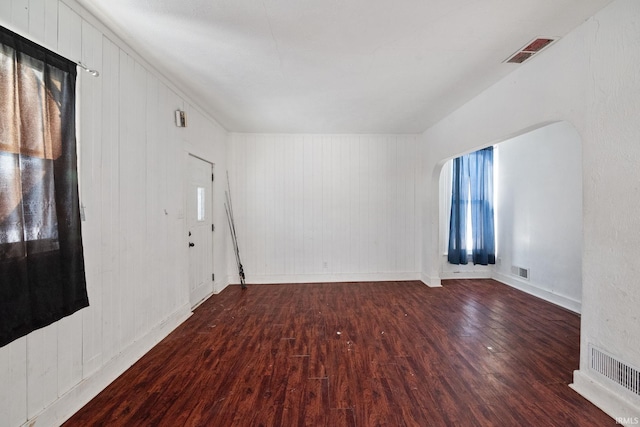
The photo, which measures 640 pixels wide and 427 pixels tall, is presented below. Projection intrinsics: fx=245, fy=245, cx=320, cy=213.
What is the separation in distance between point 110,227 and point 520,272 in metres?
5.74

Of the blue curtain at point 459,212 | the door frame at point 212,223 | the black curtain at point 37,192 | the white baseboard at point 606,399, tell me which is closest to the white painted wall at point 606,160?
the white baseboard at point 606,399

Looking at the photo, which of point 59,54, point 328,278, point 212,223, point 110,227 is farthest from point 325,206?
point 59,54

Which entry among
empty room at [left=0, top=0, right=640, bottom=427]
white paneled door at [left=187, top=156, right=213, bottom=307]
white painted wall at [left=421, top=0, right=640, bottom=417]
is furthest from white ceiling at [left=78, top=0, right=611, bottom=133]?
white paneled door at [left=187, top=156, right=213, bottom=307]

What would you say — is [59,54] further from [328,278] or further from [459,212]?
[459,212]

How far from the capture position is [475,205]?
4.73m

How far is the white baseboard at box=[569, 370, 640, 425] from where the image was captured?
60.2 inches

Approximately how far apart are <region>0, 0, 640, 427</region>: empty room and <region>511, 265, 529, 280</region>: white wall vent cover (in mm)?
278

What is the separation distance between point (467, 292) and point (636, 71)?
11.2 feet

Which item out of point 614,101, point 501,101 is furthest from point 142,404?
point 501,101

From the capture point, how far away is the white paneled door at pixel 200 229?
3.37 metres

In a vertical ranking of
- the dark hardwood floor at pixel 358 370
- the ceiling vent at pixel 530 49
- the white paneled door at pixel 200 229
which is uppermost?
the ceiling vent at pixel 530 49

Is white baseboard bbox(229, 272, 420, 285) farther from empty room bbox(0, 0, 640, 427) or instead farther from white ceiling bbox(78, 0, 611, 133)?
white ceiling bbox(78, 0, 611, 133)

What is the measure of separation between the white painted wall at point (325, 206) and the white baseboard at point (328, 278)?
0.06ft

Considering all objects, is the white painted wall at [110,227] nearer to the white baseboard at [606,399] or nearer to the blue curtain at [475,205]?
the white baseboard at [606,399]
